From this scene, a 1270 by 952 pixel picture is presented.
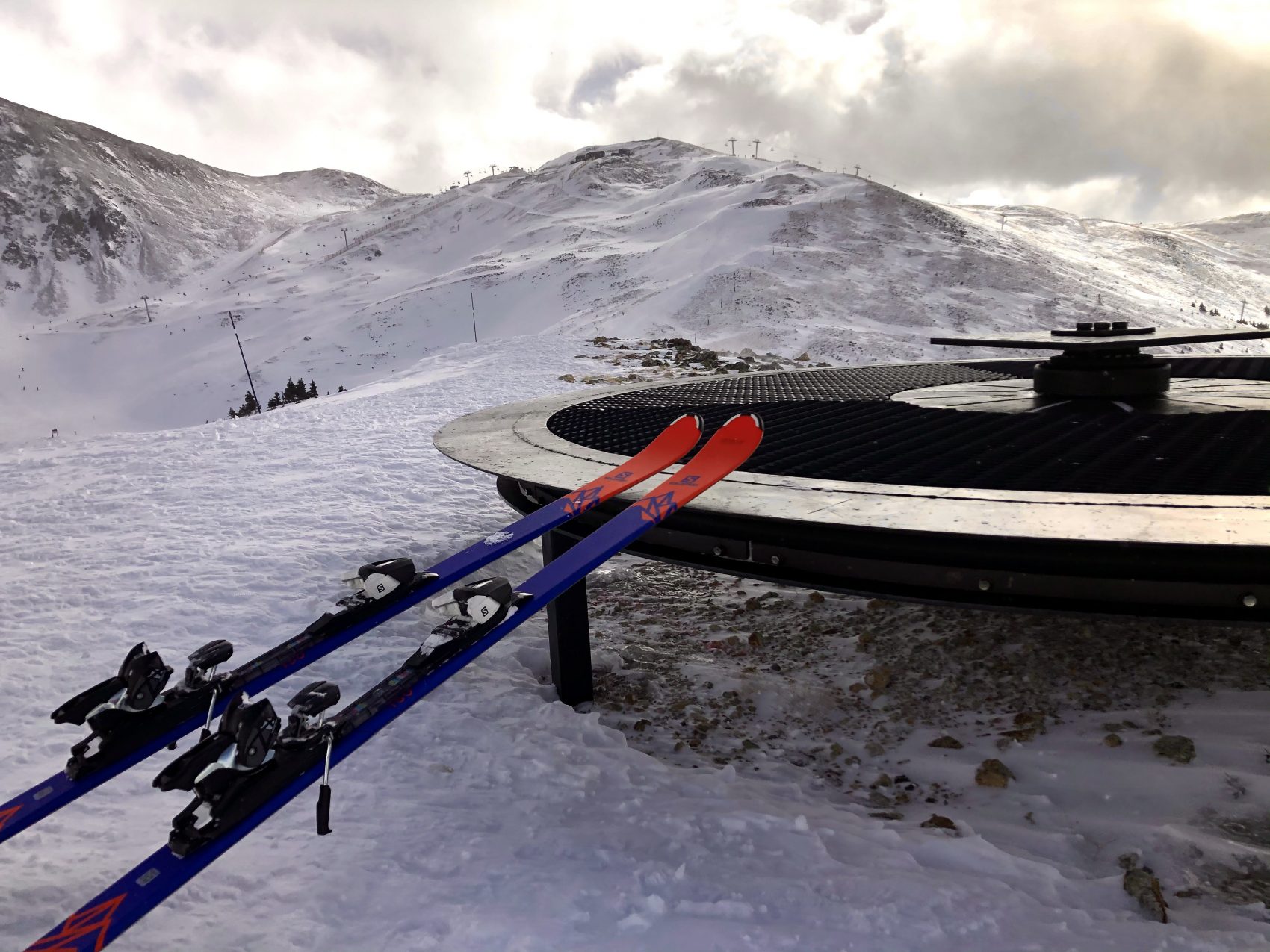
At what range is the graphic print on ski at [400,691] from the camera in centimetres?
131

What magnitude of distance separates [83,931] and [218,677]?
0.70m

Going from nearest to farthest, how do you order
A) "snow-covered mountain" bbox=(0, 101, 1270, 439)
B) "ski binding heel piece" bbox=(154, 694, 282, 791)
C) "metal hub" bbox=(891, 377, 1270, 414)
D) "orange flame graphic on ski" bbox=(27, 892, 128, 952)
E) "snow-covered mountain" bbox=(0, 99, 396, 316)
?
"orange flame graphic on ski" bbox=(27, 892, 128, 952), "ski binding heel piece" bbox=(154, 694, 282, 791), "metal hub" bbox=(891, 377, 1270, 414), "snow-covered mountain" bbox=(0, 101, 1270, 439), "snow-covered mountain" bbox=(0, 99, 396, 316)

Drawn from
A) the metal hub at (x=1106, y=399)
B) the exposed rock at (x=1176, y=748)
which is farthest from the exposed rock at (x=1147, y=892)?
the metal hub at (x=1106, y=399)

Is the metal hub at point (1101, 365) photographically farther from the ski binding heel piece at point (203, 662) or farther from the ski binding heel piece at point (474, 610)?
the ski binding heel piece at point (203, 662)

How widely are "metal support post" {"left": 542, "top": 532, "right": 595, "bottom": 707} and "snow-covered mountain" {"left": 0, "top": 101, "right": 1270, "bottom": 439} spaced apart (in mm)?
17717

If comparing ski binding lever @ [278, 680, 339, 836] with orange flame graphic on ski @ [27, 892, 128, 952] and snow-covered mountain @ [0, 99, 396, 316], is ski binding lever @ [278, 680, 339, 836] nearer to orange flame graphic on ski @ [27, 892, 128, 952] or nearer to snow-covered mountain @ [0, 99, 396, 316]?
orange flame graphic on ski @ [27, 892, 128, 952]

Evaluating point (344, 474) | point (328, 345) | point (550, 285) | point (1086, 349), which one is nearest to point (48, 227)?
point (328, 345)

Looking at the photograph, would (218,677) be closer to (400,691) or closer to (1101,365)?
(400,691)

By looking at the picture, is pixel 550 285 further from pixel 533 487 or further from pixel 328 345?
pixel 533 487

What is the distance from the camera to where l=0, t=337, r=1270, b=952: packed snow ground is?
189cm

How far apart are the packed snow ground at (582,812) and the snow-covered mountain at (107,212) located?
8505 cm

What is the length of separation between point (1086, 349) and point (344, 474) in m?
5.94

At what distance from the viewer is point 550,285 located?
43.0 meters

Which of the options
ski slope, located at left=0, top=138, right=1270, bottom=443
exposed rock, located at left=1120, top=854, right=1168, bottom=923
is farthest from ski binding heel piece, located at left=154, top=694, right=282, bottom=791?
ski slope, located at left=0, top=138, right=1270, bottom=443
